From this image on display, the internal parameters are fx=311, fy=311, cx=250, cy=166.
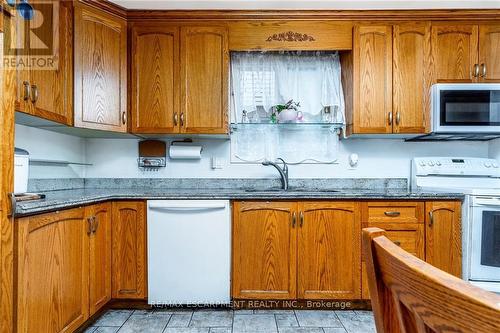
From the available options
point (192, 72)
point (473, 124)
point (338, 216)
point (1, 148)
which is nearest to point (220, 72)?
point (192, 72)

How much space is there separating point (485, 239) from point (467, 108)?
98cm

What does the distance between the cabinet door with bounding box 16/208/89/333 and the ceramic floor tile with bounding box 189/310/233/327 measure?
68 centimetres

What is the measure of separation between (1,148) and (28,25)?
78 centimetres

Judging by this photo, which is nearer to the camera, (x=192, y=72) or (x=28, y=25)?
(x=28, y=25)

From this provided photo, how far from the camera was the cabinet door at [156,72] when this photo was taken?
96.3 inches

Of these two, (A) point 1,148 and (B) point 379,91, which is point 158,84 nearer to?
(A) point 1,148

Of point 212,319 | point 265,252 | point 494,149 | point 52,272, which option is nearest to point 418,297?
point 52,272

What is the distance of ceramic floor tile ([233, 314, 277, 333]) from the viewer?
196 centimetres

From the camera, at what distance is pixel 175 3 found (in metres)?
2.38

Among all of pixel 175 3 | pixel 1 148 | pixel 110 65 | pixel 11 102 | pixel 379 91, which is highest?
pixel 175 3

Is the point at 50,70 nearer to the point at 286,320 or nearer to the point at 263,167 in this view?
the point at 263,167

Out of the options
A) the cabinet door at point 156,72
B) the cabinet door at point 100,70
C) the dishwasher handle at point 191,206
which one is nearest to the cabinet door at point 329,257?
the dishwasher handle at point 191,206

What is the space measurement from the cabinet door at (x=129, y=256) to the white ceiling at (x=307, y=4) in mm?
1540

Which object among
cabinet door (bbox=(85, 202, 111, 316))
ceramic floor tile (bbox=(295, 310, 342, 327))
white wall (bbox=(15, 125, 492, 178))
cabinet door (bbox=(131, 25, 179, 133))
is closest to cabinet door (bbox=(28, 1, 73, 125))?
cabinet door (bbox=(131, 25, 179, 133))
